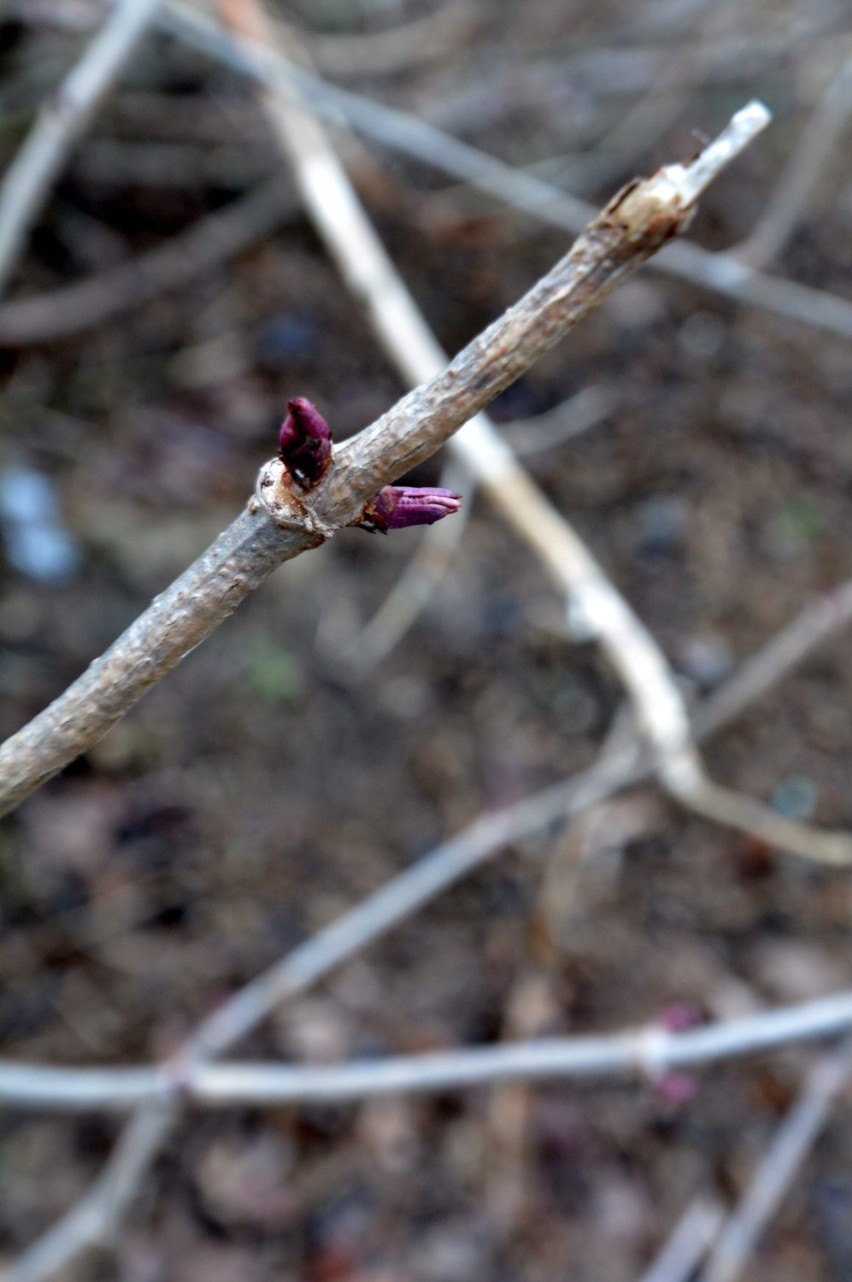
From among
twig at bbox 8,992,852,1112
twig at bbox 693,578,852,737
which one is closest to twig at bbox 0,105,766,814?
twig at bbox 8,992,852,1112

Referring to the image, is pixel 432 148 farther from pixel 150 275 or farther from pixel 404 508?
pixel 404 508

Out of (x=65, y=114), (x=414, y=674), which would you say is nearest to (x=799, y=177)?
(x=414, y=674)

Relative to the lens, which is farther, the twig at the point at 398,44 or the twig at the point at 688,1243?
Answer: the twig at the point at 398,44

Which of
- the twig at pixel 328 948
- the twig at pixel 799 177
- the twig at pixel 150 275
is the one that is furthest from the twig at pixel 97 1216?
the twig at pixel 799 177

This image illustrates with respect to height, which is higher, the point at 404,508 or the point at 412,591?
the point at 412,591

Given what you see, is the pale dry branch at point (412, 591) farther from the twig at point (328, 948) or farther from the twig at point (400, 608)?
the twig at point (328, 948)
